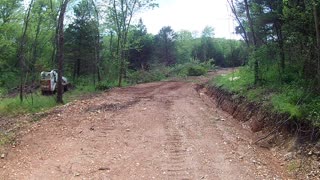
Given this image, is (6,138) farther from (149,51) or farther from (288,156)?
(149,51)

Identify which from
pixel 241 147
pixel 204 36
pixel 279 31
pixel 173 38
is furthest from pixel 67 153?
pixel 204 36

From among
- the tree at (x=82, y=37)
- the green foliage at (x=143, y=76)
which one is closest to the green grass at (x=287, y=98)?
the green foliage at (x=143, y=76)

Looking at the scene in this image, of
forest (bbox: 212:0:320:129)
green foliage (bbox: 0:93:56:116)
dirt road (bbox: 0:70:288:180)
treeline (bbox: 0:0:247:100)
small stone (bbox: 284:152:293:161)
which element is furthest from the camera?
treeline (bbox: 0:0:247:100)

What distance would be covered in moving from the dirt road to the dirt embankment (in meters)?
0.29

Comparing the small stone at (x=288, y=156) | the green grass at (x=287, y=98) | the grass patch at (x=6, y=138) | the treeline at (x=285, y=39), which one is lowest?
the grass patch at (x=6, y=138)

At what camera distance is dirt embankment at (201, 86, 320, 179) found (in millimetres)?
6879

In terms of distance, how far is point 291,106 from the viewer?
885 cm

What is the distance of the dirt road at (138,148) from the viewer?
7.02 metres

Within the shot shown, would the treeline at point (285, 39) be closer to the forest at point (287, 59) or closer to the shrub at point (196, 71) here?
the forest at point (287, 59)

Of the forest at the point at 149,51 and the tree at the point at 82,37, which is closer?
the forest at the point at 149,51

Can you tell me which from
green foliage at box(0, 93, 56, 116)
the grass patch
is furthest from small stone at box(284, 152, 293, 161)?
green foliage at box(0, 93, 56, 116)

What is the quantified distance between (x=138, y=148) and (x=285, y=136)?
3.66 meters

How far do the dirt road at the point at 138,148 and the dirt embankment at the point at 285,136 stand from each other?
11.4 inches

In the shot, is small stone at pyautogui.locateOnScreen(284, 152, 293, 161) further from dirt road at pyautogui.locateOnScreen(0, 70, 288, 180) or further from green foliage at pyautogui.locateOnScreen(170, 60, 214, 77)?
green foliage at pyautogui.locateOnScreen(170, 60, 214, 77)
